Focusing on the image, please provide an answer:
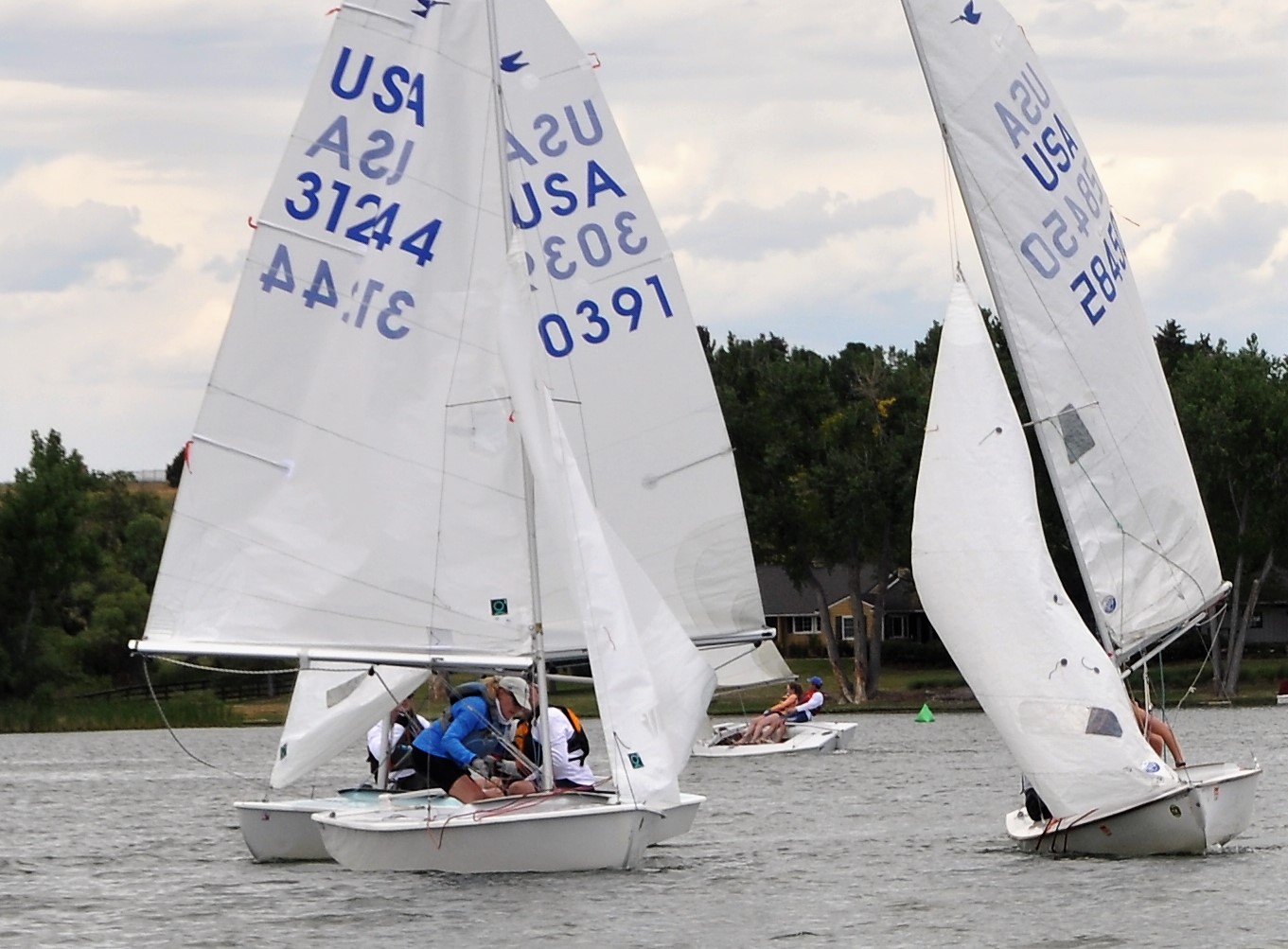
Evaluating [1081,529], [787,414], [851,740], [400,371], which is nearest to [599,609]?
[400,371]

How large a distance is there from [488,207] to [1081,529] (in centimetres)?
540

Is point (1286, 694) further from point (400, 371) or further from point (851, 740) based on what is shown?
point (400, 371)

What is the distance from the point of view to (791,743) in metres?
40.6

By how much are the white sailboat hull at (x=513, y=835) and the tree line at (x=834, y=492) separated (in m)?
44.0

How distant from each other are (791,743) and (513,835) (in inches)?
923

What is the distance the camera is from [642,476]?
20.6 m

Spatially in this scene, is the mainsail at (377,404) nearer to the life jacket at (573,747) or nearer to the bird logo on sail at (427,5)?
the bird logo on sail at (427,5)

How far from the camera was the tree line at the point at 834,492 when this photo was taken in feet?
202

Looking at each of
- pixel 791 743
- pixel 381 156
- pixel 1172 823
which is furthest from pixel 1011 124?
pixel 791 743

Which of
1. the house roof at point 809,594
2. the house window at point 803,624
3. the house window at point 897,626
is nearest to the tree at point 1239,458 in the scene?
the house roof at point 809,594

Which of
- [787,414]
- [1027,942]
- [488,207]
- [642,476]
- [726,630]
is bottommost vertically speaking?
[1027,942]

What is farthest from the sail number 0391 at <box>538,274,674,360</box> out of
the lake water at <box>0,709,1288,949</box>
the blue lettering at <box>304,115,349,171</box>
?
the lake water at <box>0,709,1288,949</box>

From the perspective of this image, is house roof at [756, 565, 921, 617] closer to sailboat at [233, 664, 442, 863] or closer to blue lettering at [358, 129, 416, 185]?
sailboat at [233, 664, 442, 863]

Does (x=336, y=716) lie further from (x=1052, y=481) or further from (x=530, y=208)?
(x=1052, y=481)
